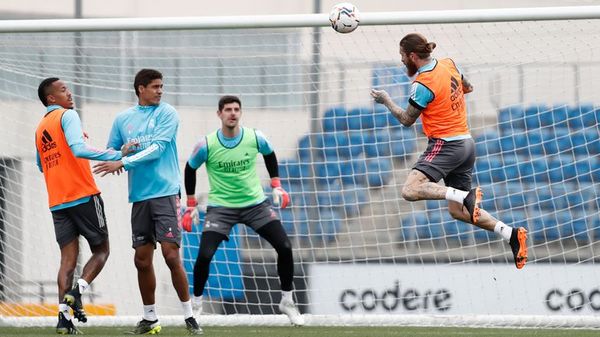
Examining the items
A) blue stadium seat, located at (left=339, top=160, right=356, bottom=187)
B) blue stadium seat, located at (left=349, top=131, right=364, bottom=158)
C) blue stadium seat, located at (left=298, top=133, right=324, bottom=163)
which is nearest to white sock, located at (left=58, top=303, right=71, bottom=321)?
blue stadium seat, located at (left=298, top=133, right=324, bottom=163)

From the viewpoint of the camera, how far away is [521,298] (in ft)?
41.2

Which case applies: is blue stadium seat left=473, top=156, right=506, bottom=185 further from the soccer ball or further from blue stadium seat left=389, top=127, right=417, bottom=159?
the soccer ball

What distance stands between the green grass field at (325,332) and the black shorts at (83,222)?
72 cm

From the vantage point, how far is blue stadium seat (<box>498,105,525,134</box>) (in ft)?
43.1

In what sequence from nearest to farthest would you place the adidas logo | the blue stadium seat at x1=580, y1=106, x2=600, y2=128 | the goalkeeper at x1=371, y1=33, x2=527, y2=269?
1. the goalkeeper at x1=371, y1=33, x2=527, y2=269
2. the adidas logo
3. the blue stadium seat at x1=580, y1=106, x2=600, y2=128

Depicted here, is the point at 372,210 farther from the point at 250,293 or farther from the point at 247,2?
the point at 247,2

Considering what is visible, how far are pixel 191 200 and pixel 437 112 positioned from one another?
2557 millimetres

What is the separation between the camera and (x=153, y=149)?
28.0 feet

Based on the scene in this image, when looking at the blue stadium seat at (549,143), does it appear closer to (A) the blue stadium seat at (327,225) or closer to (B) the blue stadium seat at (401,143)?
(B) the blue stadium seat at (401,143)

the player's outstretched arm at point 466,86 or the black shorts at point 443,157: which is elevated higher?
the player's outstretched arm at point 466,86

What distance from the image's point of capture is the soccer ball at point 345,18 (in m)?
9.23

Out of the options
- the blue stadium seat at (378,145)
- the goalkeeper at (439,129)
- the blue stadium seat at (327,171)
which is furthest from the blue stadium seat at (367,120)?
the goalkeeper at (439,129)

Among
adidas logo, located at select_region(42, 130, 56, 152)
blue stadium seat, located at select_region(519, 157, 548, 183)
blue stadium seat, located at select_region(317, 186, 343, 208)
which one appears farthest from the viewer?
blue stadium seat, located at select_region(317, 186, 343, 208)

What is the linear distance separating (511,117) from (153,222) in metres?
5.74
